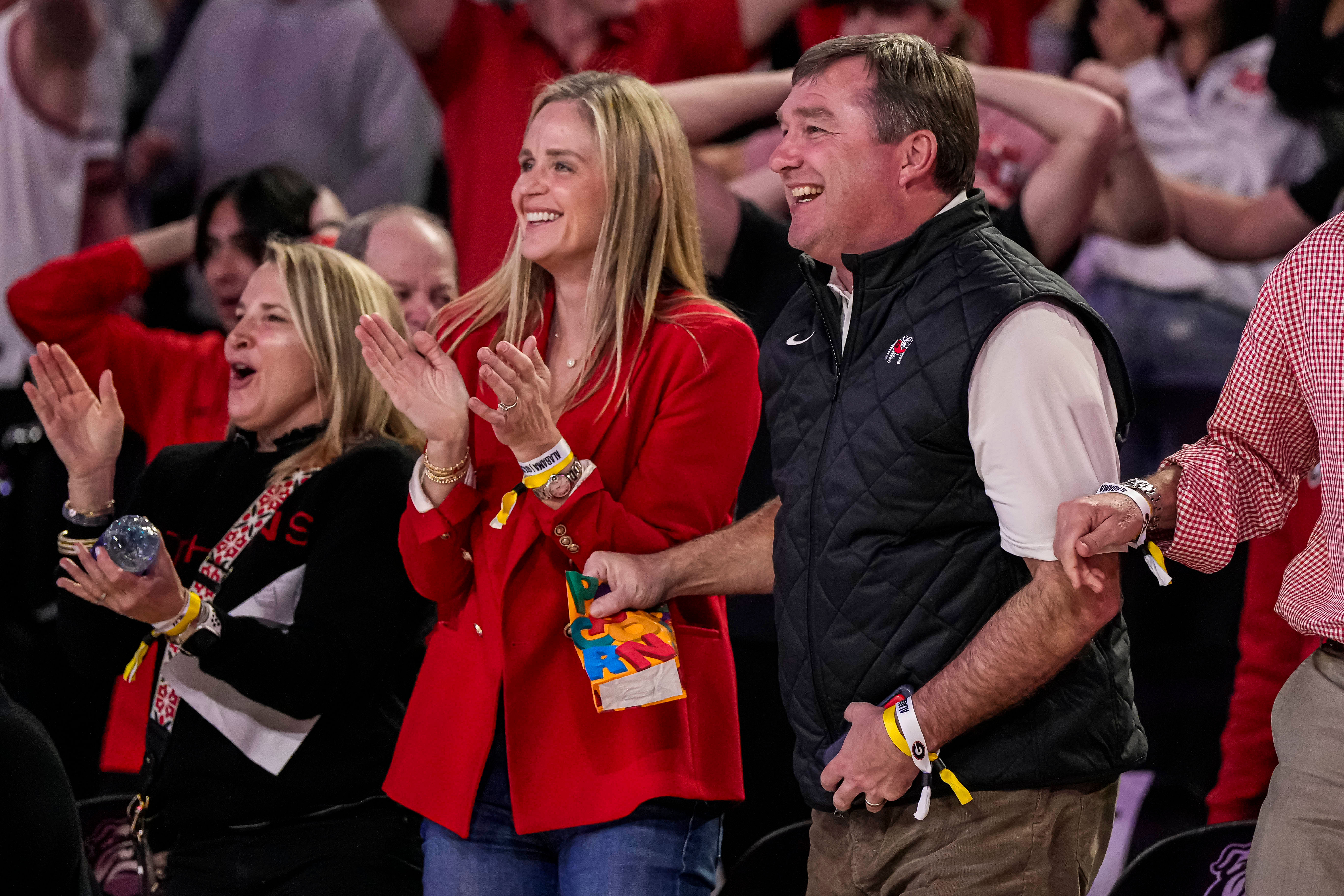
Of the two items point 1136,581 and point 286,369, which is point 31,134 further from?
point 1136,581

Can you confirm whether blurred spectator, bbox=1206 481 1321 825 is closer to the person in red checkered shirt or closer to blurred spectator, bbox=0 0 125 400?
the person in red checkered shirt

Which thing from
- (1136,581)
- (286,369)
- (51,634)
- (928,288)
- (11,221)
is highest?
(928,288)

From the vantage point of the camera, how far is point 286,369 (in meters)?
2.54

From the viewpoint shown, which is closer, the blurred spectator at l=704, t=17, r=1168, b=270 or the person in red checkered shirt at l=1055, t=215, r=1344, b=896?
the person in red checkered shirt at l=1055, t=215, r=1344, b=896

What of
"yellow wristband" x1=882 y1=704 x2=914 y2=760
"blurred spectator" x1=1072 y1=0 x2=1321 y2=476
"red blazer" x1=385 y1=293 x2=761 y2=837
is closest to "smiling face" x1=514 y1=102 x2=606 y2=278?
"red blazer" x1=385 y1=293 x2=761 y2=837

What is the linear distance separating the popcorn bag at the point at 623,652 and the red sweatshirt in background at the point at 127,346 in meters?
1.54

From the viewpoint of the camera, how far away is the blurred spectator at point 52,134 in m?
4.89

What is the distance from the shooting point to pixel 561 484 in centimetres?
198

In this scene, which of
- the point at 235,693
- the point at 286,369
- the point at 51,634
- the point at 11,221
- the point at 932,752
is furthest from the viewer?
the point at 11,221

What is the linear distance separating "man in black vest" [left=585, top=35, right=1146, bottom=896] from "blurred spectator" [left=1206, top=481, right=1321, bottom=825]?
3.61 feet

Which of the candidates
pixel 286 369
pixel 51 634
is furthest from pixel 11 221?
pixel 286 369

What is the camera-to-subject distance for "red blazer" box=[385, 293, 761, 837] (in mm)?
2016

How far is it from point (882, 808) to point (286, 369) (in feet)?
4.51

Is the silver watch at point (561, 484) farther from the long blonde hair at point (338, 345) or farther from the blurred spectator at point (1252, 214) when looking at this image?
the blurred spectator at point (1252, 214)
